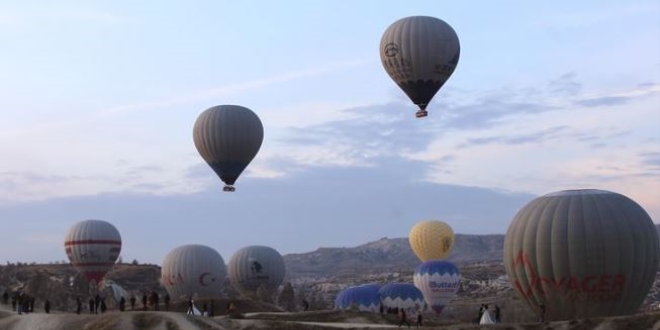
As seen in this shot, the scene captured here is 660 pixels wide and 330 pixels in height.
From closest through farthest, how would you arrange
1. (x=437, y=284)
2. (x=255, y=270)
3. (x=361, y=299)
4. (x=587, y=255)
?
(x=587, y=255), (x=361, y=299), (x=437, y=284), (x=255, y=270)

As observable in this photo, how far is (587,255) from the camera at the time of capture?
53844 mm

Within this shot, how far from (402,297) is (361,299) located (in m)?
4.26

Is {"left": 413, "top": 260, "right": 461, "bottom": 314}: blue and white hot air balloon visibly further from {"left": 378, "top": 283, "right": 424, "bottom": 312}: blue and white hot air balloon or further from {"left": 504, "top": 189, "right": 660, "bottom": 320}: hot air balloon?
{"left": 504, "top": 189, "right": 660, "bottom": 320}: hot air balloon

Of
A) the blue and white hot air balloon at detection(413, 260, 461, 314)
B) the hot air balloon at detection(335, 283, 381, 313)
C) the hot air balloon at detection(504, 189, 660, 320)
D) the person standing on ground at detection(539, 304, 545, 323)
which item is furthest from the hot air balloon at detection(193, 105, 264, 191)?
the person standing on ground at detection(539, 304, 545, 323)

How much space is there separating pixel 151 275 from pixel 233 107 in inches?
2526

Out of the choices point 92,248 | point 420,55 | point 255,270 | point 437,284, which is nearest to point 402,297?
point 437,284

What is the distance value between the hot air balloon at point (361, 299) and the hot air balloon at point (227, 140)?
15.9m

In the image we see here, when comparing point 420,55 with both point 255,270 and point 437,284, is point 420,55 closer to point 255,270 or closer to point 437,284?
point 437,284

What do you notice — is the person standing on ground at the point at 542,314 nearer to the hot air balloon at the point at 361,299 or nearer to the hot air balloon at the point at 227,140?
the hot air balloon at the point at 361,299

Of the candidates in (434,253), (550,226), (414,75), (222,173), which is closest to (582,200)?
(550,226)

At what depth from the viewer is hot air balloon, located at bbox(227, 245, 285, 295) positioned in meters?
98.5

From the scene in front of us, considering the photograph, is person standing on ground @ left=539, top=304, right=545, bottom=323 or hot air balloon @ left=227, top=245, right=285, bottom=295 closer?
person standing on ground @ left=539, top=304, right=545, bottom=323

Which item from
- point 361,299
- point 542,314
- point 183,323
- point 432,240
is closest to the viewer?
point 183,323

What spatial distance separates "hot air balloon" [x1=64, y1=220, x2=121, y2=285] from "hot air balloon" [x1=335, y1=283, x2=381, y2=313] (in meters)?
23.6
